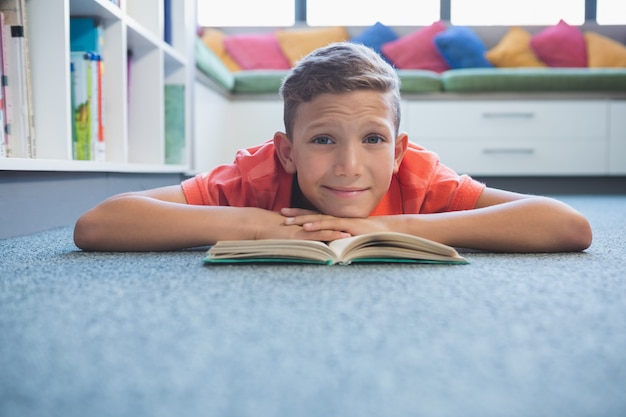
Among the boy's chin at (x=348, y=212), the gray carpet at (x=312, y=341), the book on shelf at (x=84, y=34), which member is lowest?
the gray carpet at (x=312, y=341)

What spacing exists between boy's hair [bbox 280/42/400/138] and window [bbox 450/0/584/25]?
3583 mm

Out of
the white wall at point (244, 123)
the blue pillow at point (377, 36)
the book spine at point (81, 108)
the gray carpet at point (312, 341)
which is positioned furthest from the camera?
the blue pillow at point (377, 36)

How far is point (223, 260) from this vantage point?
2.89 ft

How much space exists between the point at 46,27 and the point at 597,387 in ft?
4.48

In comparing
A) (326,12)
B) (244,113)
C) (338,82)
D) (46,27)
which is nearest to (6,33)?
(46,27)

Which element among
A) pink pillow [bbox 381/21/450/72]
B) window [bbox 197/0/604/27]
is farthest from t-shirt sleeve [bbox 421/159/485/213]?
window [bbox 197/0/604/27]

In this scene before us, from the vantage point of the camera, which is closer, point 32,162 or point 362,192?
point 362,192

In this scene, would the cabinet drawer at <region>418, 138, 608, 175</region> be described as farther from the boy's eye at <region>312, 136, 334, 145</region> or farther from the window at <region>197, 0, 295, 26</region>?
the boy's eye at <region>312, 136, 334, 145</region>

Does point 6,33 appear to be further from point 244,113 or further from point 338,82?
point 244,113

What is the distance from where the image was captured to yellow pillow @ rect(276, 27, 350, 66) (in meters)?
4.08

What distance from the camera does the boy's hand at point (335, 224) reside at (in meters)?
0.95

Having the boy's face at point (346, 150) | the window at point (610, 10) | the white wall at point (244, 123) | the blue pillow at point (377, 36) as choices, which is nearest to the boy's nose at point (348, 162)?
the boy's face at point (346, 150)

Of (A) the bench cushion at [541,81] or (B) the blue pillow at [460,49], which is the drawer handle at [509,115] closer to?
Result: (A) the bench cushion at [541,81]

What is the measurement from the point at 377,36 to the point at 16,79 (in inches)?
128
